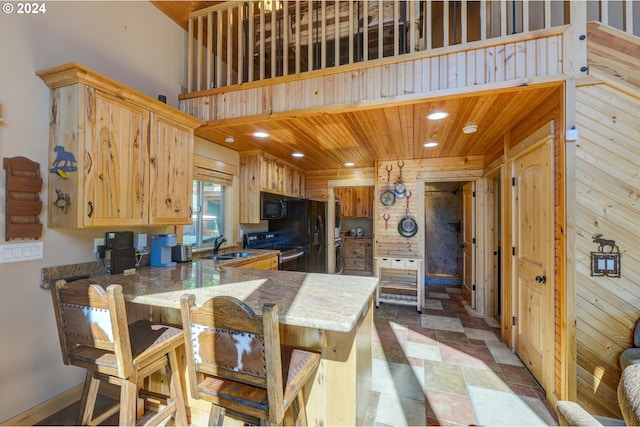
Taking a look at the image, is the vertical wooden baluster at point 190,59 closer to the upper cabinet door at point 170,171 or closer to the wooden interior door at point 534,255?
the upper cabinet door at point 170,171

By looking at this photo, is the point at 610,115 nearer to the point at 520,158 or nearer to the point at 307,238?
the point at 520,158

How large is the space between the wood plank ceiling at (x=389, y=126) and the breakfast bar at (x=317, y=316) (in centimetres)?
154

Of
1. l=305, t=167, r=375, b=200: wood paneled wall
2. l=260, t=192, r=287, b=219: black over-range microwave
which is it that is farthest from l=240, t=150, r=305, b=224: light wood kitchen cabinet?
l=305, t=167, r=375, b=200: wood paneled wall

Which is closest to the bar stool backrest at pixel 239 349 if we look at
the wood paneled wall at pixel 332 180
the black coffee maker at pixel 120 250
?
the black coffee maker at pixel 120 250

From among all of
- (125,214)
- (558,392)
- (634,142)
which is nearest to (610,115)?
(634,142)

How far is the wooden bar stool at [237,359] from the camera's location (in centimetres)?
98

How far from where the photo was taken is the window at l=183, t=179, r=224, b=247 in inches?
125

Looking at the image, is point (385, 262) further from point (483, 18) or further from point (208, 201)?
point (483, 18)

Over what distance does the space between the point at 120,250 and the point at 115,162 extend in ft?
2.24

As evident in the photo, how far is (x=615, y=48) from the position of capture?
1.81 meters

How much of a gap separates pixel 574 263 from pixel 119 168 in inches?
127

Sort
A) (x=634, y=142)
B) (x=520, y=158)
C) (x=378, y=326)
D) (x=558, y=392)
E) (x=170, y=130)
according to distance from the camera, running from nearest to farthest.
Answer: (x=634, y=142) → (x=558, y=392) → (x=170, y=130) → (x=520, y=158) → (x=378, y=326)

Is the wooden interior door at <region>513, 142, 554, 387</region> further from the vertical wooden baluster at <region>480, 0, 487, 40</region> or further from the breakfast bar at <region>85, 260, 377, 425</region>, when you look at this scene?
the breakfast bar at <region>85, 260, 377, 425</region>

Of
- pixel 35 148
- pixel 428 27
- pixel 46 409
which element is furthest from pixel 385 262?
pixel 35 148
